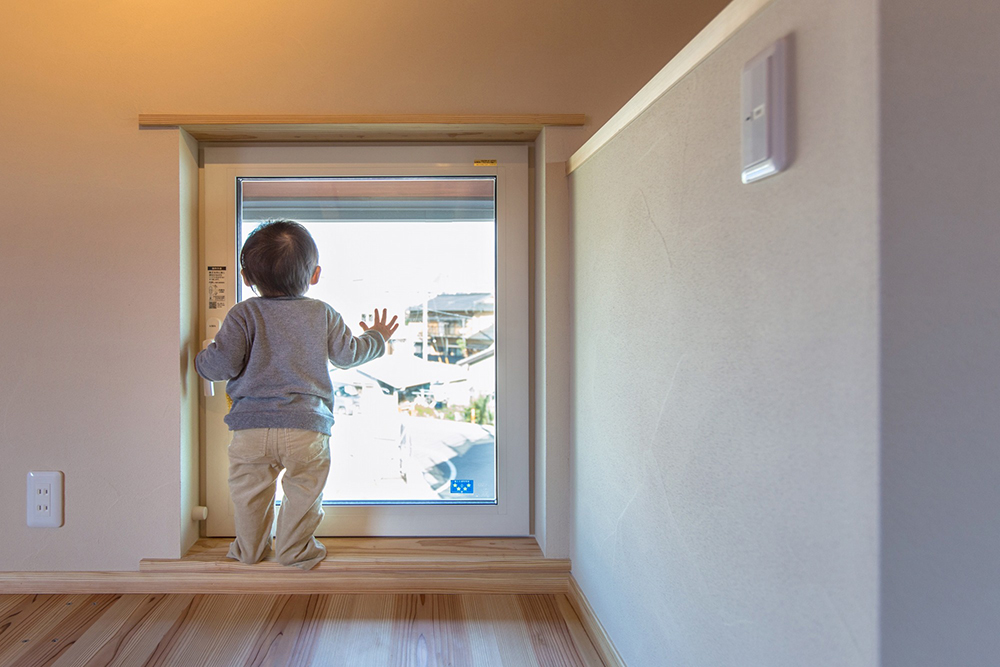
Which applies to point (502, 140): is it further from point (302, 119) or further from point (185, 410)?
point (185, 410)

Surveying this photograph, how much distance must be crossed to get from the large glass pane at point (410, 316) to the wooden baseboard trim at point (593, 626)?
1.27 feet

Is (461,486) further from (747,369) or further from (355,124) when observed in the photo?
(747,369)

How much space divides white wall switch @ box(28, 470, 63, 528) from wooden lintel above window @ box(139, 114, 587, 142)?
103 cm

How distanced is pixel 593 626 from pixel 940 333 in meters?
1.14

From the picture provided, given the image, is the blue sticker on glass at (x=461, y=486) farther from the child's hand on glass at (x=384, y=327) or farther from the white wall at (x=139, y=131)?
the white wall at (x=139, y=131)

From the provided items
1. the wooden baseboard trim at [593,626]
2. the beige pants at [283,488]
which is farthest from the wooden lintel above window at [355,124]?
the wooden baseboard trim at [593,626]

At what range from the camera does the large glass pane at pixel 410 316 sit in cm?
183

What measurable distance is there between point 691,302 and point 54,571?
6.24 feet

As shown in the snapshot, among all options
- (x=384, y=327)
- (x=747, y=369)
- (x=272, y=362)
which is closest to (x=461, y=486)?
(x=384, y=327)

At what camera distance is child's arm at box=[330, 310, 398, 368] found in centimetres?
167

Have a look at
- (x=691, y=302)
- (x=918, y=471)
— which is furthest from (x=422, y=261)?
(x=918, y=471)

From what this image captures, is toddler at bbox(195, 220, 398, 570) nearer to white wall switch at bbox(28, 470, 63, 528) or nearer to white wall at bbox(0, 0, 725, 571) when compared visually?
white wall at bbox(0, 0, 725, 571)

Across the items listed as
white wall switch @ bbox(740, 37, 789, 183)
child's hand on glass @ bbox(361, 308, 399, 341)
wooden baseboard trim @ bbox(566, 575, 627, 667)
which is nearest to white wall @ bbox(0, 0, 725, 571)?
child's hand on glass @ bbox(361, 308, 399, 341)

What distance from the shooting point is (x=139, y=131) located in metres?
1.64
